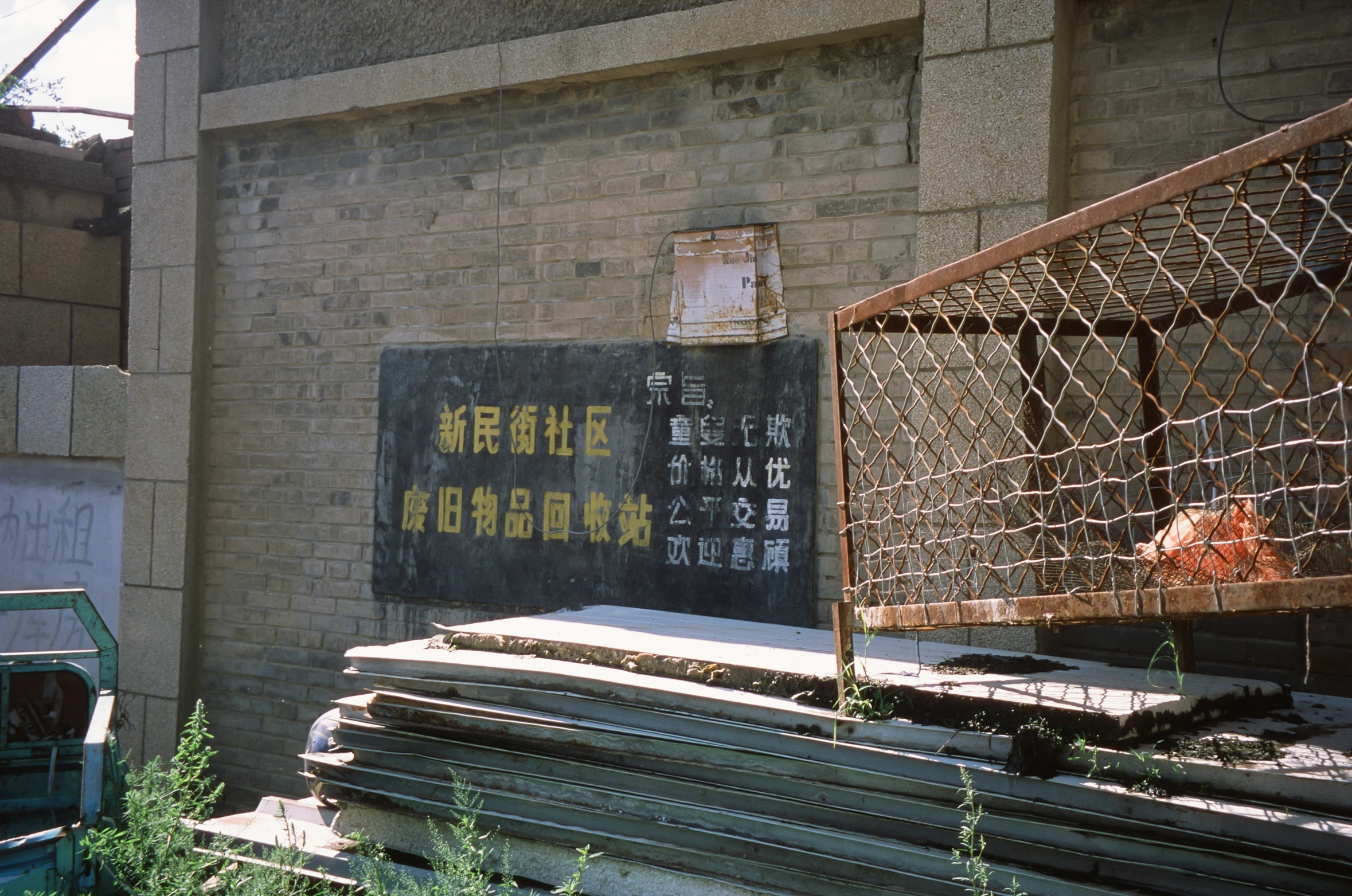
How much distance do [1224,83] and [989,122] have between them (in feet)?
2.64

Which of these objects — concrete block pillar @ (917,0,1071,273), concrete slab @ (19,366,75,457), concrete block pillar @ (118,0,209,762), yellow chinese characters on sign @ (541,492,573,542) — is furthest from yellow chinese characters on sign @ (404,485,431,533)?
concrete block pillar @ (917,0,1071,273)

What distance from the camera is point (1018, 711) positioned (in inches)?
89.5

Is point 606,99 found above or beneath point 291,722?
above

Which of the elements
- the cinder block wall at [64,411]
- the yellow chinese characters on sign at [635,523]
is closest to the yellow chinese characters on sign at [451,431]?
the yellow chinese characters on sign at [635,523]

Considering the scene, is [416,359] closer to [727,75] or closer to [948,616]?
[727,75]

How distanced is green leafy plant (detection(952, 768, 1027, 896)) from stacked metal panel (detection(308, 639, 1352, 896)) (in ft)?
0.06

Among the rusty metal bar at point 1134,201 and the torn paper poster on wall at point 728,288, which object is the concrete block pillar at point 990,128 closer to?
the torn paper poster on wall at point 728,288

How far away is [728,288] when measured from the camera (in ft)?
15.5

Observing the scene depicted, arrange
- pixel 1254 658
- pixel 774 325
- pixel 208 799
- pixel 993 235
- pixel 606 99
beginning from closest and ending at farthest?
pixel 208 799 < pixel 1254 658 < pixel 993 235 < pixel 774 325 < pixel 606 99

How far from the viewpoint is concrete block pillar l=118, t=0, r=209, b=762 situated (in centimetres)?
623

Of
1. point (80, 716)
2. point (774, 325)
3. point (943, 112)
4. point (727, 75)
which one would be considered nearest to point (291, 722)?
point (80, 716)

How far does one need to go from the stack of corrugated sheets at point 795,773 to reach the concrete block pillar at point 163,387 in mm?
3653

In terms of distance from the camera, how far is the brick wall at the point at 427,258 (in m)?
4.51

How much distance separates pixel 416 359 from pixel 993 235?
10.1 ft
